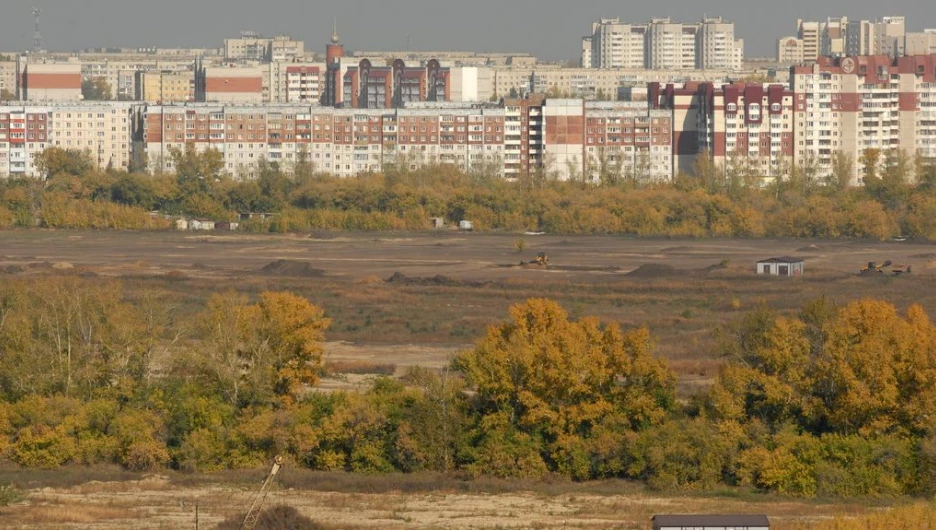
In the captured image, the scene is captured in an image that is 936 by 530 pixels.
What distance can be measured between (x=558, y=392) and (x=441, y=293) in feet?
66.5

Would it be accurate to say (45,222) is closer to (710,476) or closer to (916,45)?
(710,476)

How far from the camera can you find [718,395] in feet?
79.5

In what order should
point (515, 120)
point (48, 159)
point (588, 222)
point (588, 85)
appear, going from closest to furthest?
point (588, 222) → point (48, 159) → point (515, 120) → point (588, 85)

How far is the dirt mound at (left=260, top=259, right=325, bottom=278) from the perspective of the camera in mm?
49656

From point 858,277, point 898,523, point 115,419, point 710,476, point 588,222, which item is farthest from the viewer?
point 588,222

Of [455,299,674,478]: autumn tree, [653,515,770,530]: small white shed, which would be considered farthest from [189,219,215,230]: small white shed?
[653,515,770,530]: small white shed

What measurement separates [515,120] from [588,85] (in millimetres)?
55437

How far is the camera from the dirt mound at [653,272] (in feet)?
160

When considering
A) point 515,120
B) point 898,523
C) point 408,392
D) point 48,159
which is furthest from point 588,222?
point 898,523

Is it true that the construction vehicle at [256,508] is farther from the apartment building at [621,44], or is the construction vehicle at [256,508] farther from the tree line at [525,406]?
the apartment building at [621,44]

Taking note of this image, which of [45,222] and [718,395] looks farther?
[45,222]

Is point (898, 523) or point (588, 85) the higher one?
point (588, 85)

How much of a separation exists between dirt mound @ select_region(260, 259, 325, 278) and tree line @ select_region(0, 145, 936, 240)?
53.3 ft

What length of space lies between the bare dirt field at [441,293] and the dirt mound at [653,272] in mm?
97
